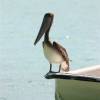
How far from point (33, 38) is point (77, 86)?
8.78ft

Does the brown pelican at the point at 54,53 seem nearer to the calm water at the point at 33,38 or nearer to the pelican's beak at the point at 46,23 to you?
the pelican's beak at the point at 46,23

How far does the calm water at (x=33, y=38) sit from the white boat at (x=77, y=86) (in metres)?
1.72

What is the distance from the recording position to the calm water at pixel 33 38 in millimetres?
3451

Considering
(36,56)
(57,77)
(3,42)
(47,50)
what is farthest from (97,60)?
(57,77)

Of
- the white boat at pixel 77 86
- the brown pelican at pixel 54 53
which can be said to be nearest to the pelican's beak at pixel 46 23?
the brown pelican at pixel 54 53

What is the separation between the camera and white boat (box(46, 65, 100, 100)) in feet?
4.78

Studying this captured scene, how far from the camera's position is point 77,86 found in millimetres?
1503

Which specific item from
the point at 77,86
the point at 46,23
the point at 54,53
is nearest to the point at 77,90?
the point at 77,86

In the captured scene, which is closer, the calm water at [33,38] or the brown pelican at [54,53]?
the brown pelican at [54,53]

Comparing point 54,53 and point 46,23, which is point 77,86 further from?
point 46,23

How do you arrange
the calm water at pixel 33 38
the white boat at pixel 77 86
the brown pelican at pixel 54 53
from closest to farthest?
the white boat at pixel 77 86, the brown pelican at pixel 54 53, the calm water at pixel 33 38

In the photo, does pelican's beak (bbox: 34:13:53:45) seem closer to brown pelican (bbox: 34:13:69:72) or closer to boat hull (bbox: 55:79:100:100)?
brown pelican (bbox: 34:13:69:72)

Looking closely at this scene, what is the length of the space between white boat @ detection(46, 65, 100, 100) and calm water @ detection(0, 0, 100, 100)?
1.72 metres

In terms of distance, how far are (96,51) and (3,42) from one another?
2.78 feet
